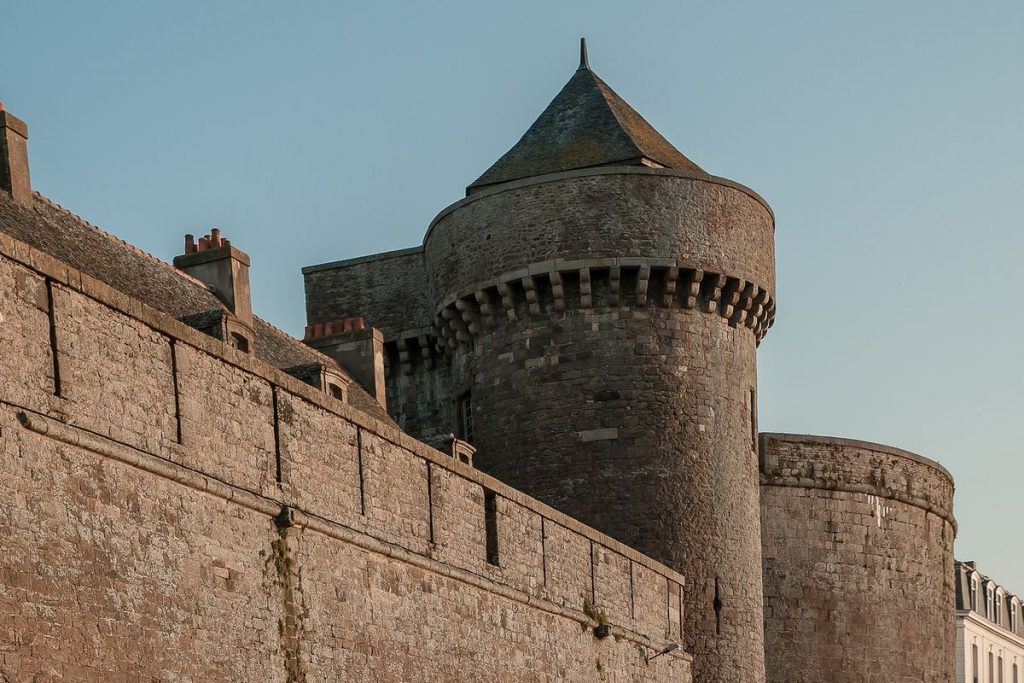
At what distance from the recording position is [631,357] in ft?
86.6

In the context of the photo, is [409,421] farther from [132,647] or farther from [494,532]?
[132,647]

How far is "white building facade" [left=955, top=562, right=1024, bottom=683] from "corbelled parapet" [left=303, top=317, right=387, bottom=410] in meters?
30.7

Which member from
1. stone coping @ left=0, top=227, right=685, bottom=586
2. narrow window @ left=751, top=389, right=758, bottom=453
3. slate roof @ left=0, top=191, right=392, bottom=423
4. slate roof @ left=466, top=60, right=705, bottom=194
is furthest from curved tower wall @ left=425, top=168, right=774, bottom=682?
slate roof @ left=0, top=191, right=392, bottom=423

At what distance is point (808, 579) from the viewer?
30.2 meters

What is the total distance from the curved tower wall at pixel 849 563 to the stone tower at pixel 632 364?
2.82 meters

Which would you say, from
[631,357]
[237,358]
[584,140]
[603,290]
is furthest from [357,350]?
[237,358]

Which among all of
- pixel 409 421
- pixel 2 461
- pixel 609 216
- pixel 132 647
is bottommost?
pixel 132 647

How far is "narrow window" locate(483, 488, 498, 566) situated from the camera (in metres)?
20.9

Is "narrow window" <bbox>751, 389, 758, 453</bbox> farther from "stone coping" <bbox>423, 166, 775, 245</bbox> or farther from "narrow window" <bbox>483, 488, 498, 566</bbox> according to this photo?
"narrow window" <bbox>483, 488, 498, 566</bbox>

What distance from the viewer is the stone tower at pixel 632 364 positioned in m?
26.1

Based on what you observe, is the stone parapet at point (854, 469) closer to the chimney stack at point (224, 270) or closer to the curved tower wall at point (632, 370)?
the curved tower wall at point (632, 370)

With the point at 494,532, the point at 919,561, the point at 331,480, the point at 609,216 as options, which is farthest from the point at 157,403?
the point at 919,561

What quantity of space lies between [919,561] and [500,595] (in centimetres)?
1294

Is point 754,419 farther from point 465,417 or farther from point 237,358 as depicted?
point 237,358
